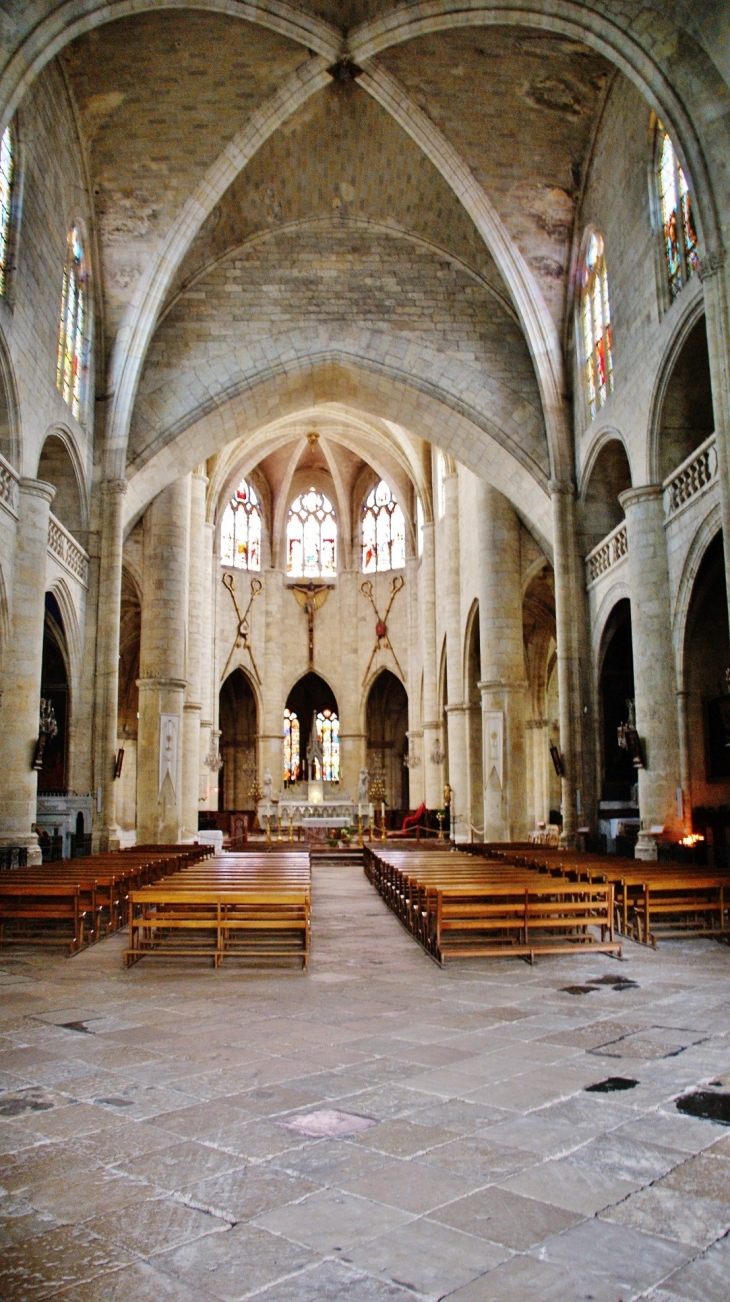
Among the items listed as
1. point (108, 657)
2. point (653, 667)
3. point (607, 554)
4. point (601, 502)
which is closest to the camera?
point (653, 667)

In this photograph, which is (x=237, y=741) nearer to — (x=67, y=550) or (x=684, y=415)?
(x=67, y=550)

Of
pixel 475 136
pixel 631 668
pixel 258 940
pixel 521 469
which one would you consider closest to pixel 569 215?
pixel 475 136

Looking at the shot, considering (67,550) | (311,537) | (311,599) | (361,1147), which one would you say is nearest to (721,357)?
(361,1147)

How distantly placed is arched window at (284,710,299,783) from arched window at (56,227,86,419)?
26.2 m

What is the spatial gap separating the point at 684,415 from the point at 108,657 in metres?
11.8

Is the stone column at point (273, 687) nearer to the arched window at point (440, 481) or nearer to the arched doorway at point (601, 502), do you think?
the arched window at point (440, 481)

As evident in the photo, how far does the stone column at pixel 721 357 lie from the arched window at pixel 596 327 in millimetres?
6401

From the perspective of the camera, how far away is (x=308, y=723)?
151 ft

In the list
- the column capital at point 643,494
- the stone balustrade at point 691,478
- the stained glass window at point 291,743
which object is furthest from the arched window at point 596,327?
the stained glass window at point 291,743

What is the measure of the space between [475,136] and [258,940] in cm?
1620

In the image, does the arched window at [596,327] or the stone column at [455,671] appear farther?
the stone column at [455,671]

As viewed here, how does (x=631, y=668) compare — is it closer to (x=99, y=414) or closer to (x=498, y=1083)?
(x=99, y=414)

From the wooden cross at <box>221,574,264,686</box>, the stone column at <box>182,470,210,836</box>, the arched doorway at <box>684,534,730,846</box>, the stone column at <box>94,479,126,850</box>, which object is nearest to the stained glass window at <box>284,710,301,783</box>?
the wooden cross at <box>221,574,264,686</box>

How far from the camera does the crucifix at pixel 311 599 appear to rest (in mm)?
42094
